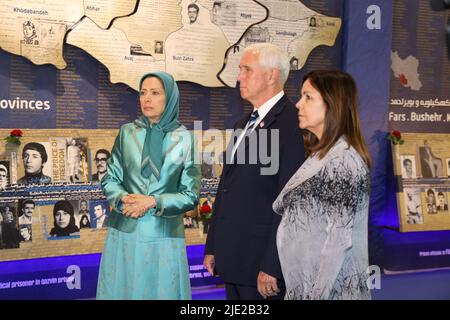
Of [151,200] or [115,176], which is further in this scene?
[115,176]

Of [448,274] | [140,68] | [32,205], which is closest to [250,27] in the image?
[140,68]

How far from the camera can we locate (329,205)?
2.26 m

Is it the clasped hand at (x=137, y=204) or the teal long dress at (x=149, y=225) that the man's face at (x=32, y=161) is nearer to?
the teal long dress at (x=149, y=225)

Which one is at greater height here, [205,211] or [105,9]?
[105,9]

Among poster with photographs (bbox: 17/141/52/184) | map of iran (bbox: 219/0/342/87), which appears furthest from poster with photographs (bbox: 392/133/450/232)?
poster with photographs (bbox: 17/141/52/184)

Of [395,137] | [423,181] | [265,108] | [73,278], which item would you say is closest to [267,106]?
[265,108]

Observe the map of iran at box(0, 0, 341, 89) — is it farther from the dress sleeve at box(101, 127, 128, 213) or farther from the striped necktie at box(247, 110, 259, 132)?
the striped necktie at box(247, 110, 259, 132)

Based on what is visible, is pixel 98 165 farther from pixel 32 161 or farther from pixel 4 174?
pixel 4 174

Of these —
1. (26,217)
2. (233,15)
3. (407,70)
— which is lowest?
(26,217)

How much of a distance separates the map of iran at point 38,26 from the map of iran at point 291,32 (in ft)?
3.97

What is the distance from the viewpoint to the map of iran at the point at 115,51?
4070mm

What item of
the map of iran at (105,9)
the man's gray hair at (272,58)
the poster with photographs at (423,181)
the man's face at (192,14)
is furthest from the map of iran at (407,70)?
the man's gray hair at (272,58)

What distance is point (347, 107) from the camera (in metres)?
2.36

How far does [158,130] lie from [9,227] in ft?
4.63
